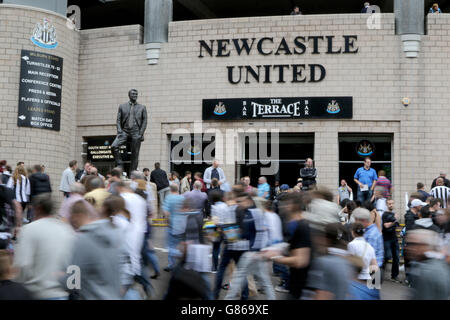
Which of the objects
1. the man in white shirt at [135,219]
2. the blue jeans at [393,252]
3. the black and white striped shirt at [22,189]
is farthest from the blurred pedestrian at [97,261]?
the black and white striped shirt at [22,189]

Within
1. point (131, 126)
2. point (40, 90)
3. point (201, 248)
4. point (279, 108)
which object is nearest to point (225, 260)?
point (201, 248)

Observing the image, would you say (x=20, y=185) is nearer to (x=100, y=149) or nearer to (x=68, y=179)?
(x=68, y=179)

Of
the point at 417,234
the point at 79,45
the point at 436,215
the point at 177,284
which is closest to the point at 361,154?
the point at 436,215

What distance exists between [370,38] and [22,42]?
14.5 metres

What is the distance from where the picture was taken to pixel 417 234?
4543 millimetres

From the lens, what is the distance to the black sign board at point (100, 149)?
23.0m

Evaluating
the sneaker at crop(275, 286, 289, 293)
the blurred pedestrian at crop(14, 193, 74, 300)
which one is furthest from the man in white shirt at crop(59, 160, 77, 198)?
the blurred pedestrian at crop(14, 193, 74, 300)

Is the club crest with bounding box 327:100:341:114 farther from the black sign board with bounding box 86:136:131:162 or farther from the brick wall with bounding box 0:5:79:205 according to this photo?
the brick wall with bounding box 0:5:79:205

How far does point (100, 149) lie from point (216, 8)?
1031 centimetres

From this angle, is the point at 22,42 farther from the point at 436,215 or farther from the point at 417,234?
the point at 417,234

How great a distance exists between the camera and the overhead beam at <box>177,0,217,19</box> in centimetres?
2503

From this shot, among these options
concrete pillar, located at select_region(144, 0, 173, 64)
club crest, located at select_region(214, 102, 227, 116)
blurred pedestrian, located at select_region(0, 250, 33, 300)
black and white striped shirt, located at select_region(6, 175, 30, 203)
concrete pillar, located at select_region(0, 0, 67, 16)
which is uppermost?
concrete pillar, located at select_region(0, 0, 67, 16)

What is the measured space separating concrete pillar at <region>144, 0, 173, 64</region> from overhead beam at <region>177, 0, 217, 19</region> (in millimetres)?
2795

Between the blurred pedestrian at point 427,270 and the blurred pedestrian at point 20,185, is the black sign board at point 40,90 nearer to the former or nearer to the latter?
the blurred pedestrian at point 20,185
